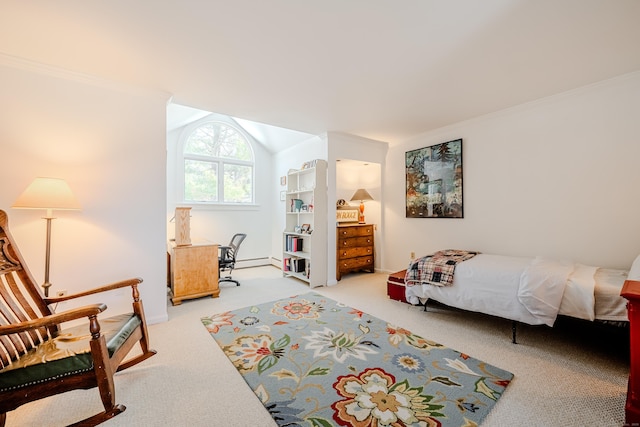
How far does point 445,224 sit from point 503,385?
8.58 ft

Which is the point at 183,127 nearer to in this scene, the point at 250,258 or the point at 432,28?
the point at 250,258

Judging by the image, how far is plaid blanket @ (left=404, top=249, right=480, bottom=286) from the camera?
8.79 feet

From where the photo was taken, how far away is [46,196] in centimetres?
201

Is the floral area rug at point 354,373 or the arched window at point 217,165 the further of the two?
the arched window at point 217,165

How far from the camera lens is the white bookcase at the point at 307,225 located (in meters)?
4.05

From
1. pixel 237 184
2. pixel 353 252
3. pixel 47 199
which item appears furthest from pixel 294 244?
pixel 47 199

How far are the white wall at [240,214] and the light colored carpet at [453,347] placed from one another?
2.35m

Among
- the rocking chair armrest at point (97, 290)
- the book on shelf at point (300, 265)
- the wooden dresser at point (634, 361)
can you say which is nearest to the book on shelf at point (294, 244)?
the book on shelf at point (300, 265)

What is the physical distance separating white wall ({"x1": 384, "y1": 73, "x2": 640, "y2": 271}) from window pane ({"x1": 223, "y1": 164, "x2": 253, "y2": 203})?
389cm

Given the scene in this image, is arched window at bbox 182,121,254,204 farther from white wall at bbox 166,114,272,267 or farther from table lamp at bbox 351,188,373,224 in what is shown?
table lamp at bbox 351,188,373,224

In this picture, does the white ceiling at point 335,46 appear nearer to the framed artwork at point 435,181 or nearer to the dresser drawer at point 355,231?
the framed artwork at point 435,181

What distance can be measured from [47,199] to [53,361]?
136 centimetres

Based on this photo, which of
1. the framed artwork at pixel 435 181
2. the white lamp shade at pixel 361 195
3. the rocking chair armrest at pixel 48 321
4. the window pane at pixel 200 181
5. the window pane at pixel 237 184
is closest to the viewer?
the rocking chair armrest at pixel 48 321

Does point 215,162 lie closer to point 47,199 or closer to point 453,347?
point 47,199
